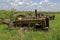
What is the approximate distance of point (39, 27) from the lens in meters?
16.0

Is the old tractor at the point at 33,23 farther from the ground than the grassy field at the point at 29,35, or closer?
farther from the ground

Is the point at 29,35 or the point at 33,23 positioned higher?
the point at 33,23

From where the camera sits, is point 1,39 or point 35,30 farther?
point 35,30

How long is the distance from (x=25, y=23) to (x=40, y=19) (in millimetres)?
1337

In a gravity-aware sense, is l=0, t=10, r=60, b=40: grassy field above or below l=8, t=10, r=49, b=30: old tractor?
below

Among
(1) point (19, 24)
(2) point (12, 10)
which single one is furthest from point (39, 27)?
(2) point (12, 10)

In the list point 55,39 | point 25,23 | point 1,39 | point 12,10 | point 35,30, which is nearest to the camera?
point 55,39

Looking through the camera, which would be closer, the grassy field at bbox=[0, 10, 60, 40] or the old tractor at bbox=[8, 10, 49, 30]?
the grassy field at bbox=[0, 10, 60, 40]

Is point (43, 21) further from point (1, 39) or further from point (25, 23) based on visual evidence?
point (1, 39)

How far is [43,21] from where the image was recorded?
622 inches

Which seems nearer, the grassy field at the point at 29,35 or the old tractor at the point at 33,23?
the grassy field at the point at 29,35

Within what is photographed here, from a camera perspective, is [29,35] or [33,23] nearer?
[29,35]

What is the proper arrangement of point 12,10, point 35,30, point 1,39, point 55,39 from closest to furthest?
point 55,39 → point 1,39 → point 35,30 → point 12,10

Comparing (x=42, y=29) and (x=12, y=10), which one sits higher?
(x=12, y=10)
